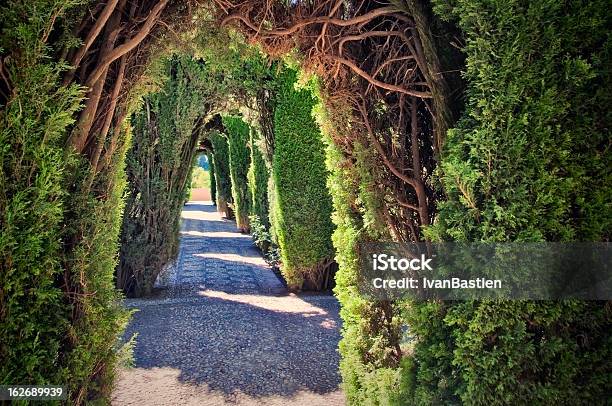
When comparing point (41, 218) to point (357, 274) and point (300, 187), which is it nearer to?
point (357, 274)

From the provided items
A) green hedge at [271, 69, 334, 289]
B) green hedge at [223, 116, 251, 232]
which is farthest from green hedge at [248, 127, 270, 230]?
green hedge at [271, 69, 334, 289]

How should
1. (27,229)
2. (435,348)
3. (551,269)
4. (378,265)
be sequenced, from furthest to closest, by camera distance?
(378,265)
(435,348)
(551,269)
(27,229)

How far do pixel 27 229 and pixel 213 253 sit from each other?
A: 1058cm

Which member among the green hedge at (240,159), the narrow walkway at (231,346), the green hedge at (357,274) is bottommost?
the narrow walkway at (231,346)

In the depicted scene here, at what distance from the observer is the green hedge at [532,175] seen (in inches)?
73.8

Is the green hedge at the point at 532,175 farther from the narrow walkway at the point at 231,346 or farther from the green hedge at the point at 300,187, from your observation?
the green hedge at the point at 300,187

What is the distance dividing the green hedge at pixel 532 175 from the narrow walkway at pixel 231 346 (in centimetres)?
225

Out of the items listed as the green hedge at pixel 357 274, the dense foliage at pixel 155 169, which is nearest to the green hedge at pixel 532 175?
the green hedge at pixel 357 274

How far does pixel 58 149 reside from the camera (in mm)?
1888

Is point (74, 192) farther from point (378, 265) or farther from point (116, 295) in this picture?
Result: point (378, 265)

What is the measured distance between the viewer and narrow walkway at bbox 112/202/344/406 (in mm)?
3932

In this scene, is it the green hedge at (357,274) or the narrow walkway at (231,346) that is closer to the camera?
the green hedge at (357,274)

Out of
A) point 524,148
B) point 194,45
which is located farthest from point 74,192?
point 524,148

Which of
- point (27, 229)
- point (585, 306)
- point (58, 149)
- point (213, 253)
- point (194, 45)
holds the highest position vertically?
point (194, 45)
